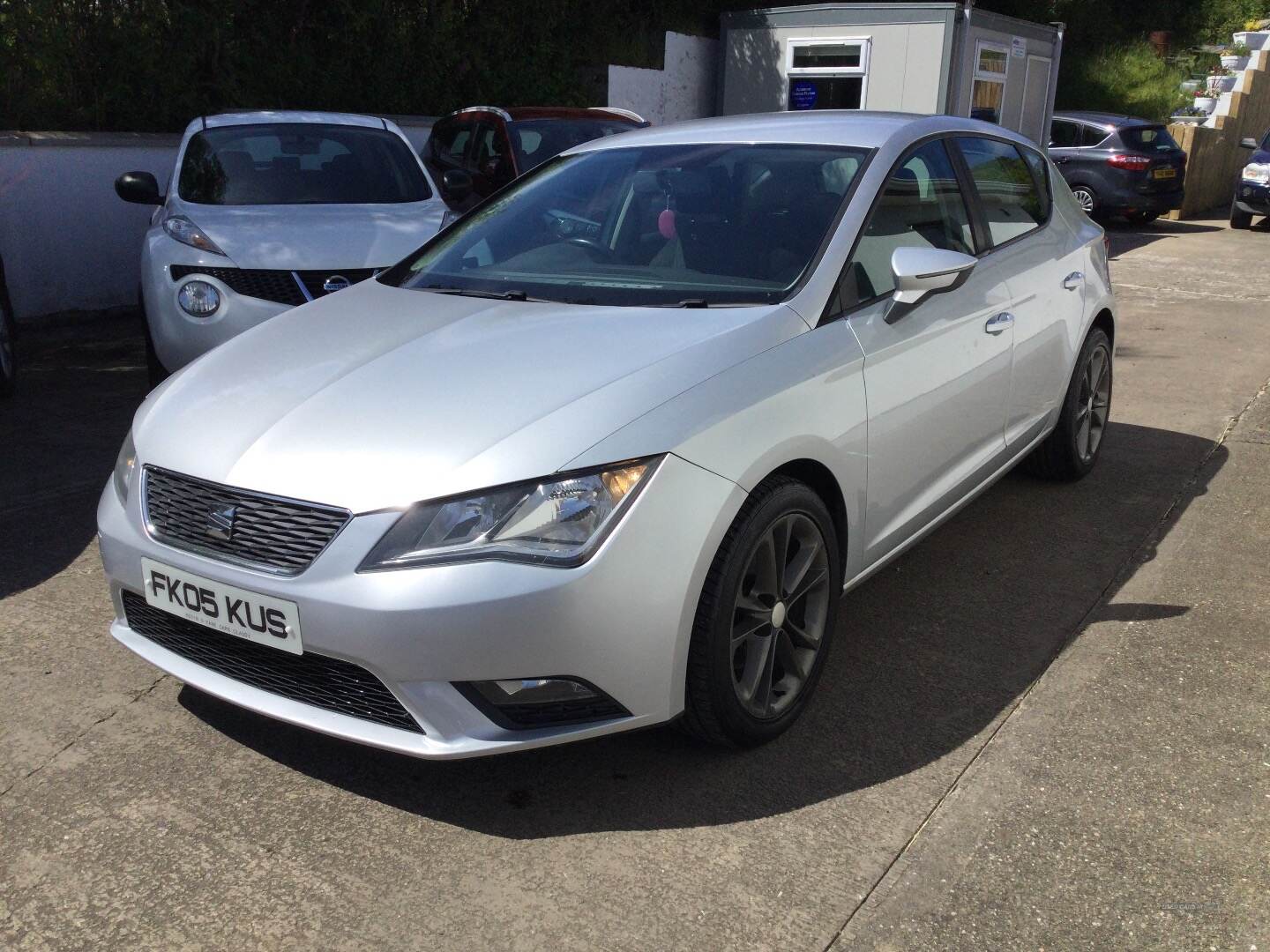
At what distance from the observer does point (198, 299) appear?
19.6 ft

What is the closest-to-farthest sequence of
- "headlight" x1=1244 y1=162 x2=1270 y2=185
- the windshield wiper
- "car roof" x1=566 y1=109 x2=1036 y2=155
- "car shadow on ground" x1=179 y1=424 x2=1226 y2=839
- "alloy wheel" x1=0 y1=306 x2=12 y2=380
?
"car shadow on ground" x1=179 y1=424 x2=1226 y2=839
the windshield wiper
"car roof" x1=566 y1=109 x2=1036 y2=155
"alloy wheel" x1=0 y1=306 x2=12 y2=380
"headlight" x1=1244 y1=162 x2=1270 y2=185

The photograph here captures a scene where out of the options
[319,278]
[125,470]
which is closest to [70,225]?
[319,278]

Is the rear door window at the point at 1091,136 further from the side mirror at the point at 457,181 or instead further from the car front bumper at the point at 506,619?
the car front bumper at the point at 506,619

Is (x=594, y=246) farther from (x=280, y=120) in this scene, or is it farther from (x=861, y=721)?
(x=280, y=120)

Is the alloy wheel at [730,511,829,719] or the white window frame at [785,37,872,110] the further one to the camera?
the white window frame at [785,37,872,110]

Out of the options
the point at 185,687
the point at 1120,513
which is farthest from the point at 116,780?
the point at 1120,513

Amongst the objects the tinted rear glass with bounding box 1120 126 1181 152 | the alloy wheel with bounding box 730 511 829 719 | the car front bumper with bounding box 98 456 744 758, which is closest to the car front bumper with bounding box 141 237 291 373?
the car front bumper with bounding box 98 456 744 758

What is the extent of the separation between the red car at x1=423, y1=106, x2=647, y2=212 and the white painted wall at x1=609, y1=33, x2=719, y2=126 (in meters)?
6.43

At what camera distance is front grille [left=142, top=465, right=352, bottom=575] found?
106 inches

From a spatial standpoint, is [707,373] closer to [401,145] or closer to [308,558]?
[308,558]

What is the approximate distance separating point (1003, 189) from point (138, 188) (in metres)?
4.83

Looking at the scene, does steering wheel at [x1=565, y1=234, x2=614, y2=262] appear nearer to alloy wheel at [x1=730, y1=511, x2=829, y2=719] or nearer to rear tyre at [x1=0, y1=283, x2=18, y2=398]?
alloy wheel at [x1=730, y1=511, x2=829, y2=719]

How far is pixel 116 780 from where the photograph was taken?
307 cm

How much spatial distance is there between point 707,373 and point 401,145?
546cm
